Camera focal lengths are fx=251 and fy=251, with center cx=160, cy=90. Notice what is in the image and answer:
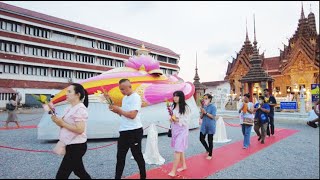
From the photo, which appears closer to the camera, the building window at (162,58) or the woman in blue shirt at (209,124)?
the woman in blue shirt at (209,124)

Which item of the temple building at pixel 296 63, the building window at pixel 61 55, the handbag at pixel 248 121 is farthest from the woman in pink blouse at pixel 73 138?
the building window at pixel 61 55

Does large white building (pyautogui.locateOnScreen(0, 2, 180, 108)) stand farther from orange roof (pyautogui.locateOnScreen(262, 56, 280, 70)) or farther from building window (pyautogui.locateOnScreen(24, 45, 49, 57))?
orange roof (pyautogui.locateOnScreen(262, 56, 280, 70))

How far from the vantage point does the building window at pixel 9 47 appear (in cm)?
3017

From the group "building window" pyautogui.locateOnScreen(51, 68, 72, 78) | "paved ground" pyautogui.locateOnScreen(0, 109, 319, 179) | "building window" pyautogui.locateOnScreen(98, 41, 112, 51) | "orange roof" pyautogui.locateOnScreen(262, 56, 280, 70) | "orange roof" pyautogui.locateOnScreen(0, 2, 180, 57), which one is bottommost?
"paved ground" pyautogui.locateOnScreen(0, 109, 319, 179)

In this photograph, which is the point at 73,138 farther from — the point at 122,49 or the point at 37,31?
the point at 122,49

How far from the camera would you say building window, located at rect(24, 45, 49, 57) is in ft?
106

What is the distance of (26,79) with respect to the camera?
3206 cm

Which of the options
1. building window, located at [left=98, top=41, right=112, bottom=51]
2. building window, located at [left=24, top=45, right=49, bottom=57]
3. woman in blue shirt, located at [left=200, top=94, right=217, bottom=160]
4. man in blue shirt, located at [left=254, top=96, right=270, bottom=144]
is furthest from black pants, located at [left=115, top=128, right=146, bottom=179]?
building window, located at [left=98, top=41, right=112, bottom=51]

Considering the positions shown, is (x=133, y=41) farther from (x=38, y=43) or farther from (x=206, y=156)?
(x=206, y=156)

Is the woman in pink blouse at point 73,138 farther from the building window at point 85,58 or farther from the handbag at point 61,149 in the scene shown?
the building window at point 85,58

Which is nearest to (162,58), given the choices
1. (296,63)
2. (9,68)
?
(296,63)

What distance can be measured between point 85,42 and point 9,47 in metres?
10.4

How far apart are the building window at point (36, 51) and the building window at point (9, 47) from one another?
105cm

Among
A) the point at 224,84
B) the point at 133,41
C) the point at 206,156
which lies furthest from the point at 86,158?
the point at 224,84
